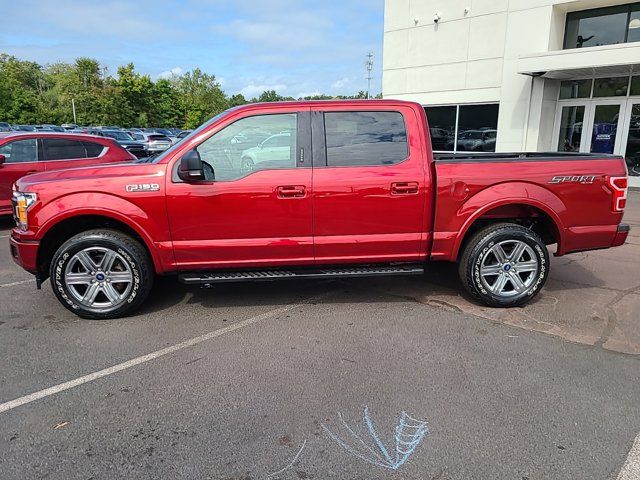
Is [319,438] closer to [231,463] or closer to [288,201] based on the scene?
[231,463]

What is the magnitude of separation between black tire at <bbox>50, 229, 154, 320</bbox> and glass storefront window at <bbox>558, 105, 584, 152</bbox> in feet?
46.1

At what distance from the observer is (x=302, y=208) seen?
436 centimetres

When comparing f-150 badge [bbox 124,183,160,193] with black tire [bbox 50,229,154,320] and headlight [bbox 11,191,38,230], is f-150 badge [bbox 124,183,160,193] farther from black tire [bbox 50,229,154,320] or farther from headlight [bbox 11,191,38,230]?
headlight [bbox 11,191,38,230]

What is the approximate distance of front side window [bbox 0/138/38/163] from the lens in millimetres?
8711

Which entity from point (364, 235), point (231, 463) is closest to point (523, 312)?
point (364, 235)

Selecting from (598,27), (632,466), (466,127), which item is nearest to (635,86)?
(598,27)

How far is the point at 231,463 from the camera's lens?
100 inches

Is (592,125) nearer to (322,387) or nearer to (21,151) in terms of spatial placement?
(322,387)

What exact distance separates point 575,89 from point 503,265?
12.2 meters

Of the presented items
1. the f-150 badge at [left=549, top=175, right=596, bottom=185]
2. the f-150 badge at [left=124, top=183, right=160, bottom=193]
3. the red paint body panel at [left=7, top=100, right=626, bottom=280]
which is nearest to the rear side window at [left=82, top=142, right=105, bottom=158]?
the red paint body panel at [left=7, top=100, right=626, bottom=280]

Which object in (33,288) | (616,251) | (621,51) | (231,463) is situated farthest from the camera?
(621,51)

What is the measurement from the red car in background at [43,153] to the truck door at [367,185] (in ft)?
22.4

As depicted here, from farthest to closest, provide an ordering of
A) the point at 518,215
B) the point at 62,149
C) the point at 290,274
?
the point at 62,149 < the point at 518,215 < the point at 290,274

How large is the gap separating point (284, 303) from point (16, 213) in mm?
2706
